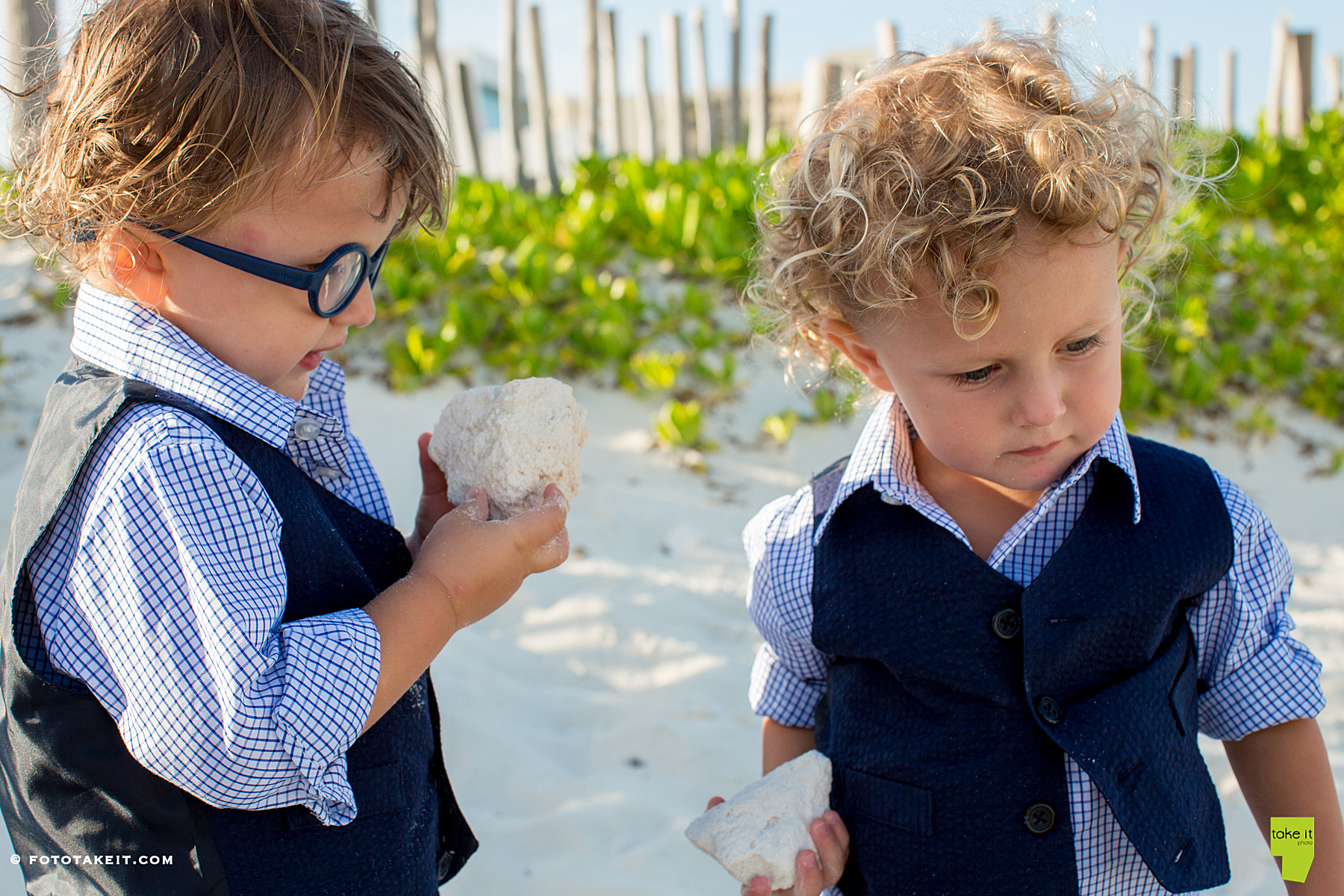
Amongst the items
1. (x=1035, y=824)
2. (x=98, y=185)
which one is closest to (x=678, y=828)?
(x=1035, y=824)

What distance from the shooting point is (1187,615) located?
4.78 ft

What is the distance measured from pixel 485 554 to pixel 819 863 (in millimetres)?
707

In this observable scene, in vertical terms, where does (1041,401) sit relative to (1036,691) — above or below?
above

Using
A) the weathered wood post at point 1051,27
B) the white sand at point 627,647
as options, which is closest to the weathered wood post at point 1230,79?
the white sand at point 627,647

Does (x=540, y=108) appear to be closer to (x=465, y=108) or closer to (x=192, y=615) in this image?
(x=465, y=108)

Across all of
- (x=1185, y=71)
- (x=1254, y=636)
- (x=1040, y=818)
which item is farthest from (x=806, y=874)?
(x=1185, y=71)

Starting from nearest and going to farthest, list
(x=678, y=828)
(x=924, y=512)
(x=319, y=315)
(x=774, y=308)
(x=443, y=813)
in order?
(x=319, y=315)
(x=924, y=512)
(x=443, y=813)
(x=774, y=308)
(x=678, y=828)

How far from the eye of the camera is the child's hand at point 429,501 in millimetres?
1705

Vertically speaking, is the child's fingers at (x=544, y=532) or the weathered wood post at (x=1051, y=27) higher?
the weathered wood post at (x=1051, y=27)

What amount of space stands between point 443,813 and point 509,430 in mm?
664

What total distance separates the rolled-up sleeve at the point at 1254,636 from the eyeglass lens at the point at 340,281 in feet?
4.37

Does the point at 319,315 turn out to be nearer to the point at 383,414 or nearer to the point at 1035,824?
the point at 1035,824

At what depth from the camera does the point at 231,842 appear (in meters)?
1.21

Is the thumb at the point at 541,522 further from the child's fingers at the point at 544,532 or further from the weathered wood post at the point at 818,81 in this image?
the weathered wood post at the point at 818,81
